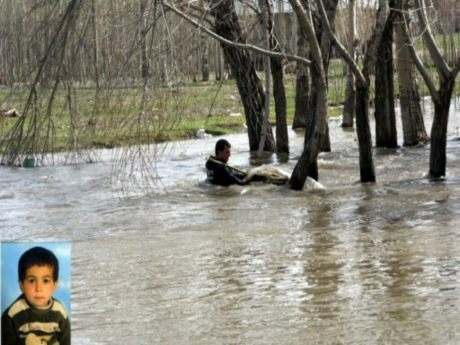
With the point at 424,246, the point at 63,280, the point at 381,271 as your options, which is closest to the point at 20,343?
the point at 63,280

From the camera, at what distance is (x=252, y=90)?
72.2ft

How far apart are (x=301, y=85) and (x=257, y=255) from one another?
1485 cm

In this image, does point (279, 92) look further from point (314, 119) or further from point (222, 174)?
point (314, 119)

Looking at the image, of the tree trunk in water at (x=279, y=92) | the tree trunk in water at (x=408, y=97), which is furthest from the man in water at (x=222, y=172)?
the tree trunk in water at (x=408, y=97)

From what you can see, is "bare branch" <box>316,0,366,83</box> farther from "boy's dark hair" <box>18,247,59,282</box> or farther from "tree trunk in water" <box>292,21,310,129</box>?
"boy's dark hair" <box>18,247,59,282</box>

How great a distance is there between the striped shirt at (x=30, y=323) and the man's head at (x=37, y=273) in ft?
0.18

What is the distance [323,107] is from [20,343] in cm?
1191

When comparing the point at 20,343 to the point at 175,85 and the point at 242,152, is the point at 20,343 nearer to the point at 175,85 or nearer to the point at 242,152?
the point at 175,85

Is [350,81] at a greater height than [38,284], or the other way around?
[350,81]

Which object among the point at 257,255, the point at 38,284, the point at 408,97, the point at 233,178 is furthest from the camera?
the point at 408,97

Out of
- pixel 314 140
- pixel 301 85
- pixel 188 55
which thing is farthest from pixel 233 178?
pixel 301 85

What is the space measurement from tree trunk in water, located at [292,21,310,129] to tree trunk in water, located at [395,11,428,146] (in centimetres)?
218

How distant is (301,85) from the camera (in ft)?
85.4

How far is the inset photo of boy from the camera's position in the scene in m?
4.37
